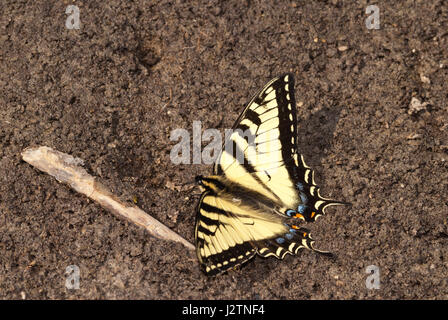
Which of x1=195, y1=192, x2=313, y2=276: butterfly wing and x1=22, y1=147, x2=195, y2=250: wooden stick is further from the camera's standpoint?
x1=22, y1=147, x2=195, y2=250: wooden stick

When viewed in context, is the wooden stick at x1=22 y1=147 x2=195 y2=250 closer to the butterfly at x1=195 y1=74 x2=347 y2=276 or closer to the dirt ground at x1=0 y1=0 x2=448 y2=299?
the dirt ground at x1=0 y1=0 x2=448 y2=299

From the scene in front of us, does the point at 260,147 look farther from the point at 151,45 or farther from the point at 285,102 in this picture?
the point at 151,45

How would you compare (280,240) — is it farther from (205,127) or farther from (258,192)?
(205,127)

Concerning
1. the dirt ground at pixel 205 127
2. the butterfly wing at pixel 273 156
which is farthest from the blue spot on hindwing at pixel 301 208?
the dirt ground at pixel 205 127

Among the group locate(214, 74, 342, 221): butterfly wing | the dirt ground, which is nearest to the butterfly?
locate(214, 74, 342, 221): butterfly wing
